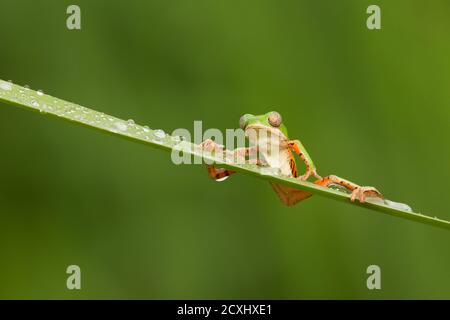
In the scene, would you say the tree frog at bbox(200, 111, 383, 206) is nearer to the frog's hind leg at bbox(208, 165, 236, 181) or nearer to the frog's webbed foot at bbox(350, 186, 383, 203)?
the frog's hind leg at bbox(208, 165, 236, 181)

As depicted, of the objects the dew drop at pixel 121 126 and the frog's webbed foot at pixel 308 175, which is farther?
the frog's webbed foot at pixel 308 175

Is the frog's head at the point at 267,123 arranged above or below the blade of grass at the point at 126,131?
above

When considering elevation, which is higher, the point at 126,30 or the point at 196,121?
the point at 126,30

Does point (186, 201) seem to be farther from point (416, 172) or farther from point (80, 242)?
point (416, 172)

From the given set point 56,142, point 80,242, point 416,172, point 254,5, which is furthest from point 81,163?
point 416,172

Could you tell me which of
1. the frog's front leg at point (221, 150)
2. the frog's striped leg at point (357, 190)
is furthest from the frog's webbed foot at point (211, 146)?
the frog's striped leg at point (357, 190)

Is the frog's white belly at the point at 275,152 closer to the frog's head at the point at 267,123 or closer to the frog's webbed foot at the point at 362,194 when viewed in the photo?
the frog's head at the point at 267,123
